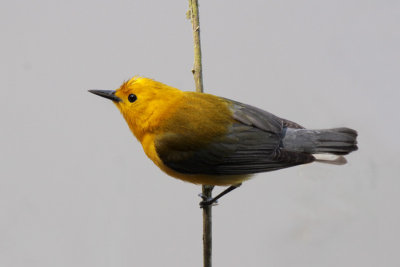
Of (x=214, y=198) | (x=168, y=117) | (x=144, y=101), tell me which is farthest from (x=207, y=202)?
(x=144, y=101)

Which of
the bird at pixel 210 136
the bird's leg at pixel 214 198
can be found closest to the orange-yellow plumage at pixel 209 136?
the bird at pixel 210 136

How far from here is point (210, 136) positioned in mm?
3936

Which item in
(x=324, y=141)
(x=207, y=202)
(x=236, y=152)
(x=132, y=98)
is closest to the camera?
(x=132, y=98)

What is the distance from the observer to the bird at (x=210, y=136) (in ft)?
12.8

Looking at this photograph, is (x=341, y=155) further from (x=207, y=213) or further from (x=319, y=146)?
(x=207, y=213)

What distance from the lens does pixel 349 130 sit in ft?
13.6

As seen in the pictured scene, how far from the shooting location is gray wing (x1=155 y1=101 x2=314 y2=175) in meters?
3.94

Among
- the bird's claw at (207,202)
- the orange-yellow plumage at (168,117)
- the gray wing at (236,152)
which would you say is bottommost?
the bird's claw at (207,202)

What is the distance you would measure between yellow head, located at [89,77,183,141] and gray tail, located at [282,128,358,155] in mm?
1012

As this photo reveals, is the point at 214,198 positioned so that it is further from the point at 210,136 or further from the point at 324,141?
the point at 324,141

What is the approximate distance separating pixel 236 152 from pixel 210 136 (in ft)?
0.82

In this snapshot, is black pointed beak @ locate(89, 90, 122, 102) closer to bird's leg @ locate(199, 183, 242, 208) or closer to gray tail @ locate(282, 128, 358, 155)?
bird's leg @ locate(199, 183, 242, 208)

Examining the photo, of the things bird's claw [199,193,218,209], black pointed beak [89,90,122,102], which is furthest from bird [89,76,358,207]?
bird's claw [199,193,218,209]

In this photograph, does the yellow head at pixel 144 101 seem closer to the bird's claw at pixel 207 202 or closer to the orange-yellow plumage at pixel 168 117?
the orange-yellow plumage at pixel 168 117
